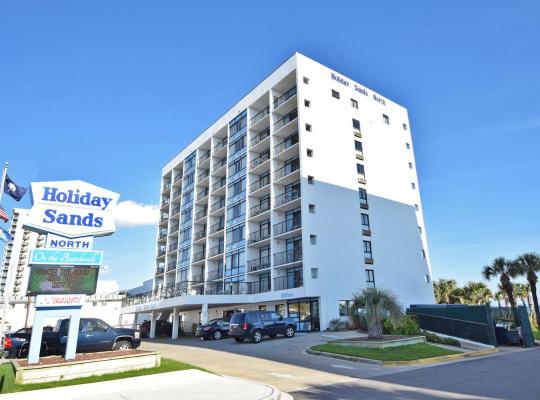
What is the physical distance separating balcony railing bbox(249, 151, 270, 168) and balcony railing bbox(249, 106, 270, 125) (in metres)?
4.00

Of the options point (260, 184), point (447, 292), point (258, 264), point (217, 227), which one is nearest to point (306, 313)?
point (258, 264)

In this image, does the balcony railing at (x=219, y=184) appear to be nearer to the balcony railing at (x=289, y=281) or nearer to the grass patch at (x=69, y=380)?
the balcony railing at (x=289, y=281)

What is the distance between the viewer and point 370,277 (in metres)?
36.0

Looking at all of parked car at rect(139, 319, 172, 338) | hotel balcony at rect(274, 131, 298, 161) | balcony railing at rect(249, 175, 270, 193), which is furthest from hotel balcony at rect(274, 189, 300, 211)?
parked car at rect(139, 319, 172, 338)

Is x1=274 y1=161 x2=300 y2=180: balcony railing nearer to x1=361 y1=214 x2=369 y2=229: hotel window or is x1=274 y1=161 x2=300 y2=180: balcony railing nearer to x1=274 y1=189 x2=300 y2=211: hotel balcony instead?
x1=274 y1=189 x2=300 y2=211: hotel balcony

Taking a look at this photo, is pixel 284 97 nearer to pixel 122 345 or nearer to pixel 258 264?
pixel 258 264

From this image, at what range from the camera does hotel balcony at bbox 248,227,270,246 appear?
3742cm

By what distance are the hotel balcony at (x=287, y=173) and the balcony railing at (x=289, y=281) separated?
877 centimetres

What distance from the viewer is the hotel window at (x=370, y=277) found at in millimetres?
35500

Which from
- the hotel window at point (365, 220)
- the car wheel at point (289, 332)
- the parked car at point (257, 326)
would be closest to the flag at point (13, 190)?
the parked car at point (257, 326)

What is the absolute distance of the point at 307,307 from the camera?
32094 mm

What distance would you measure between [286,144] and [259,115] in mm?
6575

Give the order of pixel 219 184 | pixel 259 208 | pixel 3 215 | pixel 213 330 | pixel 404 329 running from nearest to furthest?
pixel 3 215 < pixel 404 329 < pixel 213 330 < pixel 259 208 < pixel 219 184

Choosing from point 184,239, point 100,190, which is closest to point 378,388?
point 100,190
